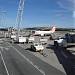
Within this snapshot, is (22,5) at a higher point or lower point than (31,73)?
higher

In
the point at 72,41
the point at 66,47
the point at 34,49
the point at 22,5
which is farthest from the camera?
the point at 22,5

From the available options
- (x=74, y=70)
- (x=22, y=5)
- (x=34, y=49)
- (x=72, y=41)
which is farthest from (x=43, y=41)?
(x=22, y=5)

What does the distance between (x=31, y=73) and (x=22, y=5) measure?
10380 cm

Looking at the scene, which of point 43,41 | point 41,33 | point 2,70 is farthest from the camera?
point 41,33

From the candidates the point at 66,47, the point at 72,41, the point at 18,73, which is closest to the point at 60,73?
the point at 18,73

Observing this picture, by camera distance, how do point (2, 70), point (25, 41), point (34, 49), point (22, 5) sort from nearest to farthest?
point (2, 70) < point (34, 49) < point (25, 41) < point (22, 5)

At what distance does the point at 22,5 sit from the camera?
127875 millimetres

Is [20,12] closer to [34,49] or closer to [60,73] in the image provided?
[34,49]

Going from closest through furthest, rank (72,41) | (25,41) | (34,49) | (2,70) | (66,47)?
(2,70), (34,49), (66,47), (72,41), (25,41)

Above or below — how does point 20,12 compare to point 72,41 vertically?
above

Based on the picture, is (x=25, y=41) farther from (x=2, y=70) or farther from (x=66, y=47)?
(x=2, y=70)

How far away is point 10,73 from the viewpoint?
89.7ft

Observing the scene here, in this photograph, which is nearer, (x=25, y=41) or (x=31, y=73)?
(x=31, y=73)

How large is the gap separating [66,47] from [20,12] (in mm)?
79195
